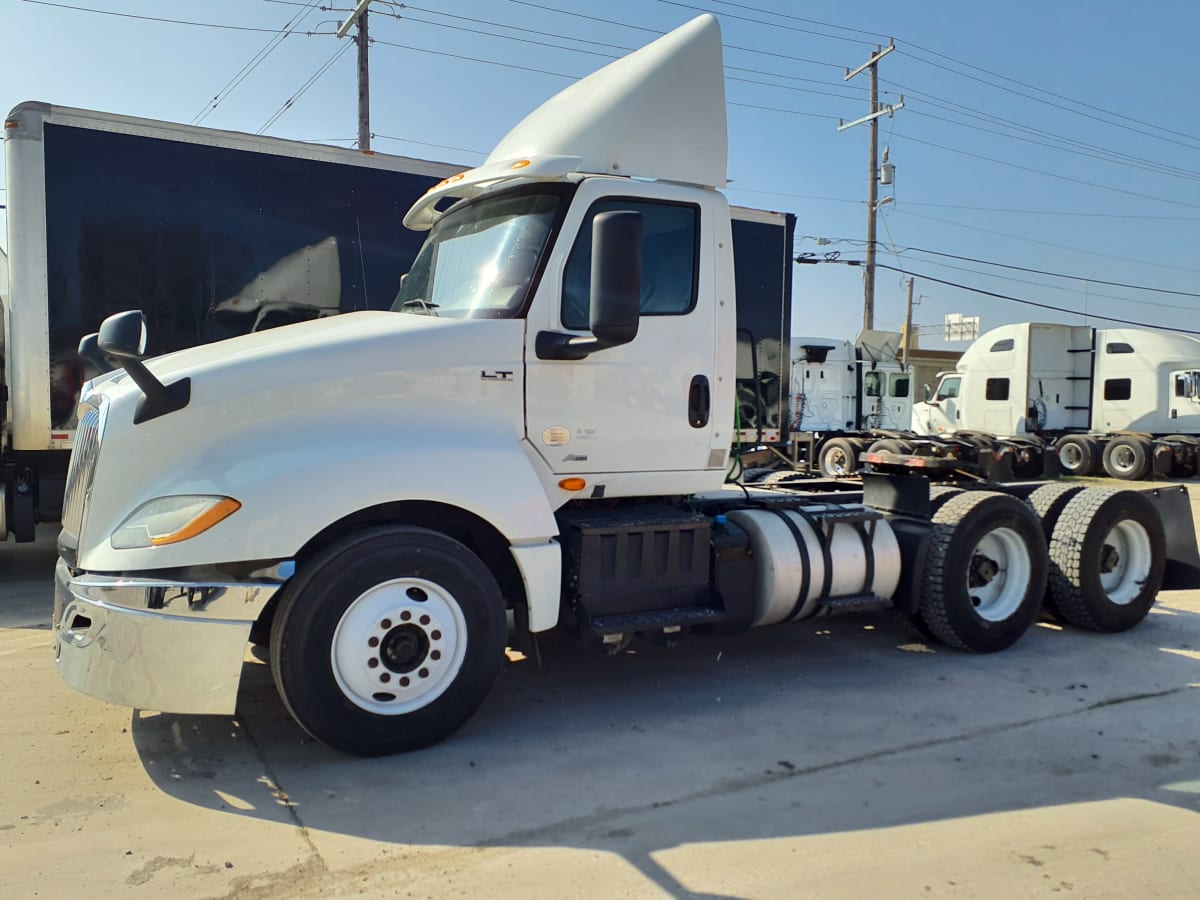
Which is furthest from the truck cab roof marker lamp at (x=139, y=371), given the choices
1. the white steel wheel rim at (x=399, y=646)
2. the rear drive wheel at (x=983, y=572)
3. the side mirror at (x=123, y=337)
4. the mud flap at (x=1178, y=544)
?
the mud flap at (x=1178, y=544)

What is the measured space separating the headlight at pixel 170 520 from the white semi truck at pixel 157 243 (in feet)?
13.9

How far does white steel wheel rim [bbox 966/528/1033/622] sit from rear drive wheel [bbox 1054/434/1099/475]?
17243 millimetres

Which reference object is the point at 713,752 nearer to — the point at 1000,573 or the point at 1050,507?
the point at 1000,573

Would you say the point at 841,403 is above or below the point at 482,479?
above

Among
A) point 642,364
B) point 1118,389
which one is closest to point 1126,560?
point 642,364

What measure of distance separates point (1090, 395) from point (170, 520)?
24439 mm

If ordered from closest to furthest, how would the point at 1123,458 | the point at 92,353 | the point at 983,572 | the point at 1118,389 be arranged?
the point at 92,353 → the point at 983,572 → the point at 1123,458 → the point at 1118,389

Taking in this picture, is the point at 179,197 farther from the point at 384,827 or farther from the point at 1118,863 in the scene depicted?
the point at 1118,863

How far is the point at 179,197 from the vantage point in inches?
300

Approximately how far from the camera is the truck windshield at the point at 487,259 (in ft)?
15.1

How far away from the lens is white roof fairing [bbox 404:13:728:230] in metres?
4.93

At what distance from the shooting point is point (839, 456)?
765 inches

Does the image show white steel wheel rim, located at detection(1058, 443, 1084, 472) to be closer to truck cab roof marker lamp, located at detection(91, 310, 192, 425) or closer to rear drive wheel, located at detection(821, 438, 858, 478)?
rear drive wheel, located at detection(821, 438, 858, 478)

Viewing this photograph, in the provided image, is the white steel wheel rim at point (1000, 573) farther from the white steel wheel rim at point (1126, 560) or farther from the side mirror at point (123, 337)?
the side mirror at point (123, 337)
